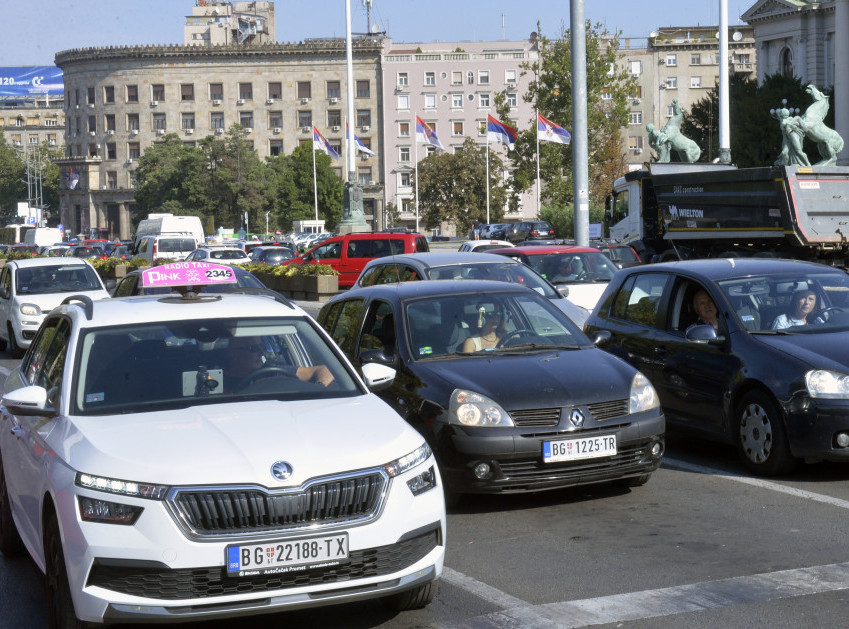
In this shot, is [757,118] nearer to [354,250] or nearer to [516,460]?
[354,250]

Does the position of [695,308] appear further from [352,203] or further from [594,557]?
[352,203]

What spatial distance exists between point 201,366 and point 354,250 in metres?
29.6

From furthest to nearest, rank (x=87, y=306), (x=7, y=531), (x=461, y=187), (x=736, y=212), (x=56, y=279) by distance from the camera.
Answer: (x=461, y=187) → (x=736, y=212) → (x=56, y=279) → (x=7, y=531) → (x=87, y=306)

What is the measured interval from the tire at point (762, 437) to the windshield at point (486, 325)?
1237 mm

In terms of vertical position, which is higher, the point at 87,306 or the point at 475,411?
the point at 87,306

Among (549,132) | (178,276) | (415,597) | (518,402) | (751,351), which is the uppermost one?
(549,132)

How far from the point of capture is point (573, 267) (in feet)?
58.4

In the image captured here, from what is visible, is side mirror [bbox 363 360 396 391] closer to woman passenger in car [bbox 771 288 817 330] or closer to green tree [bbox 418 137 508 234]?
woman passenger in car [bbox 771 288 817 330]

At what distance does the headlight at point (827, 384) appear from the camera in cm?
805

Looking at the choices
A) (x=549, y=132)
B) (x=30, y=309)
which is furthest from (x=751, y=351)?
(x=549, y=132)

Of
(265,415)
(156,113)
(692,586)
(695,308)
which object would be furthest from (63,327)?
(156,113)

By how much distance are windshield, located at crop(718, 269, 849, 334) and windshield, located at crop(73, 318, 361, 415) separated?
4.01 meters

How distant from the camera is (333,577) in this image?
4875mm

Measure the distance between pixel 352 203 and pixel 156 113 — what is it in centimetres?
7214
